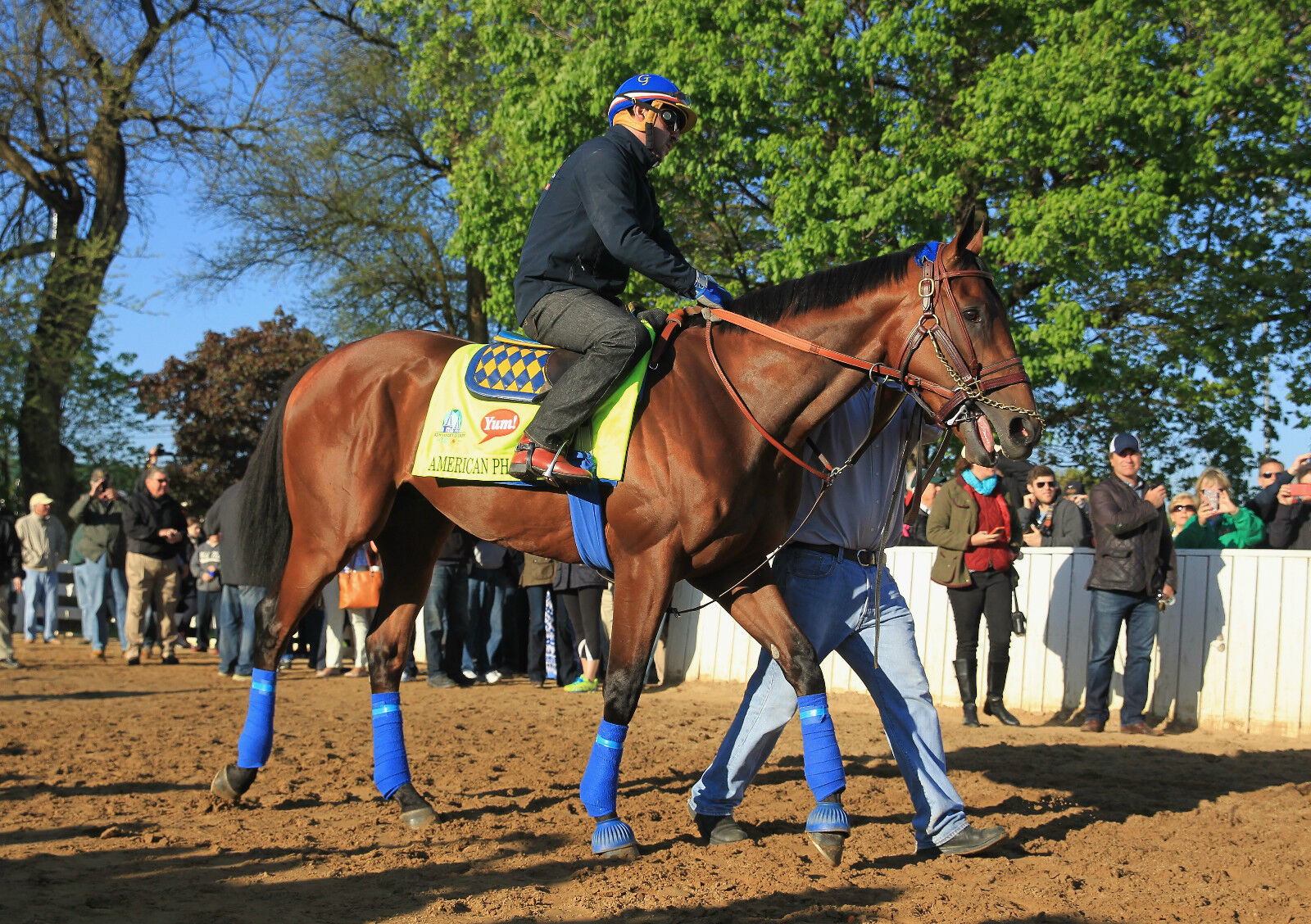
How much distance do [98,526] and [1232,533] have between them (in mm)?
12881

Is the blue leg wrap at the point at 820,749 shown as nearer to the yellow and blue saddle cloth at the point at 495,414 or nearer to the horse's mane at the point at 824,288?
the yellow and blue saddle cloth at the point at 495,414

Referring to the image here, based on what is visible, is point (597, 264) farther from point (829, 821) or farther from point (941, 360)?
point (829, 821)

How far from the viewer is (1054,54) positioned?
14414 millimetres

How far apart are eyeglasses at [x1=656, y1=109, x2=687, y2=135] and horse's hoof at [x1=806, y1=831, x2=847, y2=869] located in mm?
3142

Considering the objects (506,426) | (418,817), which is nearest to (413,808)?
(418,817)

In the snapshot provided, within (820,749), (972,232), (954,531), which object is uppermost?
(972,232)

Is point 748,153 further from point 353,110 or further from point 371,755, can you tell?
point 353,110

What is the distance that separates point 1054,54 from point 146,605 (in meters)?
13.5

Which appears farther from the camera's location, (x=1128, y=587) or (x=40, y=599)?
(x=40, y=599)

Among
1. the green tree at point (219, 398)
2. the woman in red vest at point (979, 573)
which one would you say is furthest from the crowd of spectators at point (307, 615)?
the green tree at point (219, 398)

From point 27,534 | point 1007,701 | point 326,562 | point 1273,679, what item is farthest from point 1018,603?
point 27,534

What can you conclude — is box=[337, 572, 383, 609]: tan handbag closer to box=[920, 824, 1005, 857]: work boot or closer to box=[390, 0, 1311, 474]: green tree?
box=[390, 0, 1311, 474]: green tree

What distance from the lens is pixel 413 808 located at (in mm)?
5285

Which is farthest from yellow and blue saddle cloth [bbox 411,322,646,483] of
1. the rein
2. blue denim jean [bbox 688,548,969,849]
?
blue denim jean [bbox 688,548,969,849]
